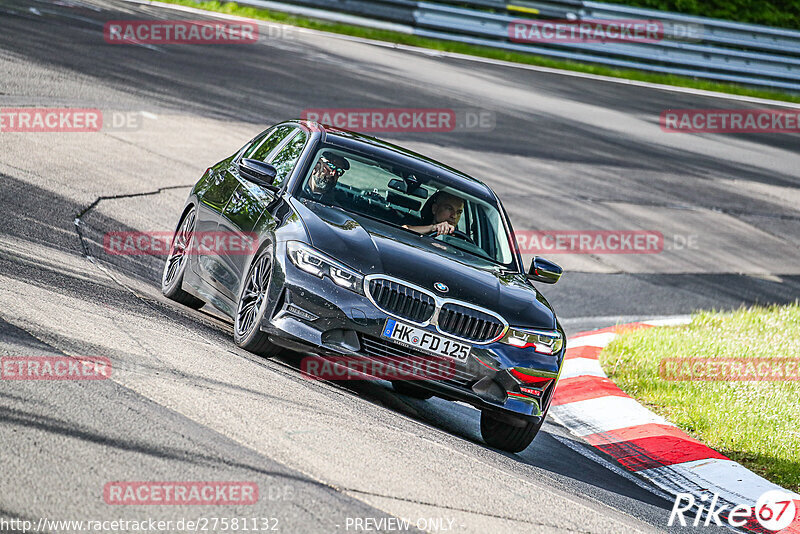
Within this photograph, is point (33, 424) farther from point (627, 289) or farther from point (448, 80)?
point (448, 80)

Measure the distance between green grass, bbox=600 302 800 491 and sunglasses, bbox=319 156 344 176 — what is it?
3226 mm

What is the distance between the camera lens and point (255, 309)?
722 centimetres

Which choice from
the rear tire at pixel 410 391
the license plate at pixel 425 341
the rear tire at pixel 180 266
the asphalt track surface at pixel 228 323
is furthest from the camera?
the rear tire at pixel 180 266

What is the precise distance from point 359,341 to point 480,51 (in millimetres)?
22114

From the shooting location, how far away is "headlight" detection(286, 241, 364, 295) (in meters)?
6.79

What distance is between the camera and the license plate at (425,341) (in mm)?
6719

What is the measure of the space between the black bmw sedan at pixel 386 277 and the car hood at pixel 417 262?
0.03 ft

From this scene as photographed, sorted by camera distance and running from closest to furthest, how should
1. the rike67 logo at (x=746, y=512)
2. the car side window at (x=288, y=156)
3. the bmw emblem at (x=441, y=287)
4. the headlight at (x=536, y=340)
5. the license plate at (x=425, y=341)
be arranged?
the rike67 logo at (x=746, y=512) < the license plate at (x=425, y=341) < the bmw emblem at (x=441, y=287) < the headlight at (x=536, y=340) < the car side window at (x=288, y=156)

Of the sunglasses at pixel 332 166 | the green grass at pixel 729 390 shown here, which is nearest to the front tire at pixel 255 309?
the sunglasses at pixel 332 166

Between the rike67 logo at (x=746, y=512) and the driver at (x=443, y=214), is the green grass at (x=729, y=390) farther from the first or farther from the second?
the driver at (x=443, y=214)

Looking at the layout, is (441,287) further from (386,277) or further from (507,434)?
(507,434)

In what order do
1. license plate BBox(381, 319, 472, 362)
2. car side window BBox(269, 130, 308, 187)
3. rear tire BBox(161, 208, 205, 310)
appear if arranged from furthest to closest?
rear tire BBox(161, 208, 205, 310), car side window BBox(269, 130, 308, 187), license plate BBox(381, 319, 472, 362)

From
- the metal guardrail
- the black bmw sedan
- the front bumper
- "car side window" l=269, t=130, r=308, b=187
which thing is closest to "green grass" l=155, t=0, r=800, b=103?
the metal guardrail

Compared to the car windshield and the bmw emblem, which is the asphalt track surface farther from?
the car windshield
